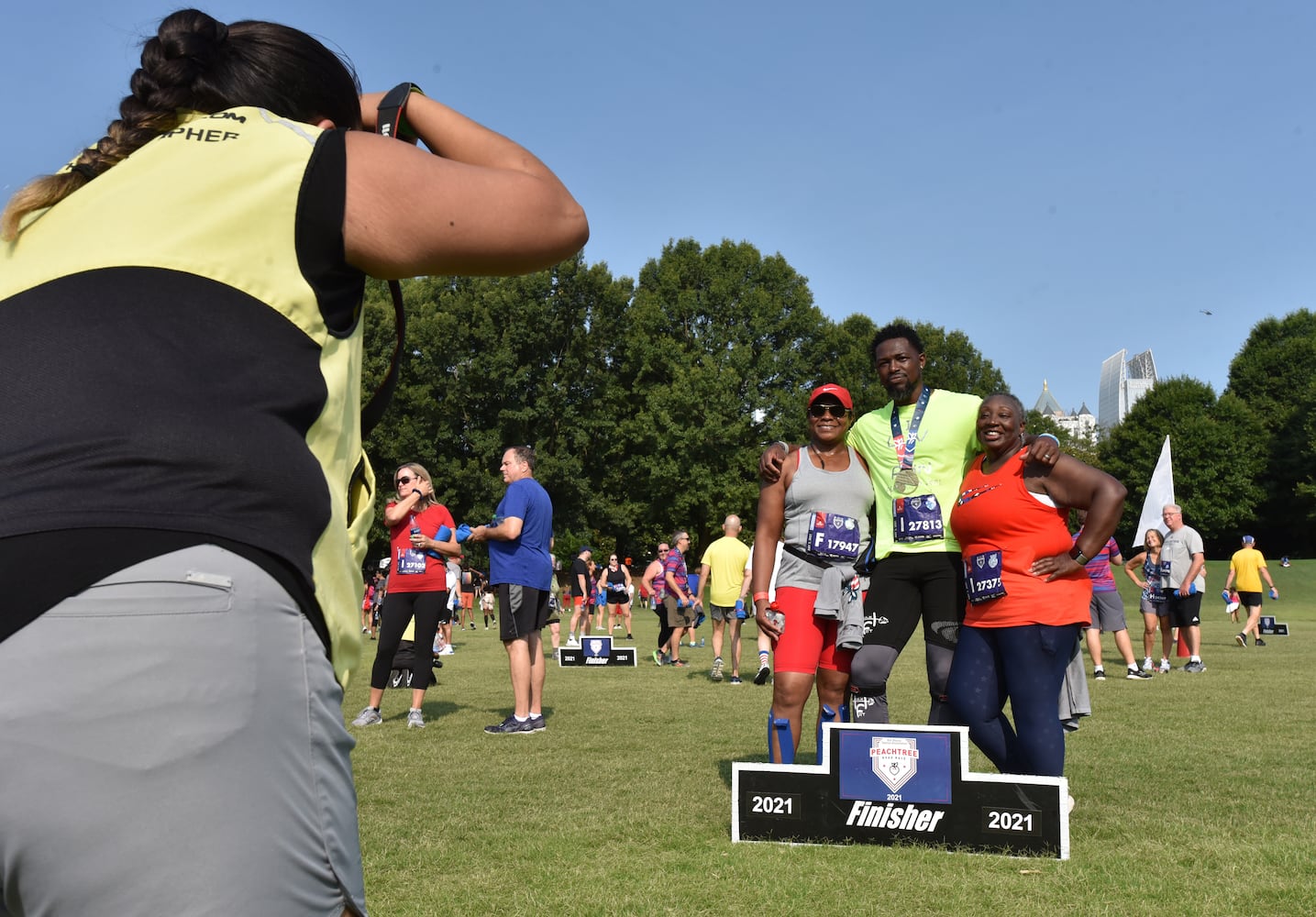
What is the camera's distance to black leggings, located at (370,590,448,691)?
9.79m

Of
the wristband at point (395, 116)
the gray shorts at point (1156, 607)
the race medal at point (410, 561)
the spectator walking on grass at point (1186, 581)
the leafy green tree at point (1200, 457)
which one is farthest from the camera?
the leafy green tree at point (1200, 457)

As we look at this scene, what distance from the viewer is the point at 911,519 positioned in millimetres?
5996

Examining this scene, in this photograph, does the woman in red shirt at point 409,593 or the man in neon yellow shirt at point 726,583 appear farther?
the man in neon yellow shirt at point 726,583

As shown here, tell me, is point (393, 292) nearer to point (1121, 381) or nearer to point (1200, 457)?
point (1200, 457)

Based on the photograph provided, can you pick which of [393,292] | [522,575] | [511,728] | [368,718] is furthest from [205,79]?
[368,718]

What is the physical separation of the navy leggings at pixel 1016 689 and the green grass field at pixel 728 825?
490mm

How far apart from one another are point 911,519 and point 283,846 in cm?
514

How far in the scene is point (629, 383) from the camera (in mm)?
52250

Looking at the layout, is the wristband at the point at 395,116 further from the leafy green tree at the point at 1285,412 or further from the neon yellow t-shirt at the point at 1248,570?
the leafy green tree at the point at 1285,412

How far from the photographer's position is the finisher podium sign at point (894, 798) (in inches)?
200

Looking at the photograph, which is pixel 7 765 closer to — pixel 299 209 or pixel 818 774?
pixel 299 209

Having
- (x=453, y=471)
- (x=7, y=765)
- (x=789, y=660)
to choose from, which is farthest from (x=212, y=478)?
(x=453, y=471)

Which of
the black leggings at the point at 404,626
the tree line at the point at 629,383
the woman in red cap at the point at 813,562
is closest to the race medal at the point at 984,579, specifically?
the woman in red cap at the point at 813,562

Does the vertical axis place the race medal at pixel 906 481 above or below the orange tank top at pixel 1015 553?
above
